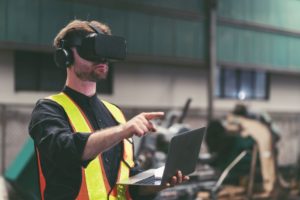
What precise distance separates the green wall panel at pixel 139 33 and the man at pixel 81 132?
934 centimetres

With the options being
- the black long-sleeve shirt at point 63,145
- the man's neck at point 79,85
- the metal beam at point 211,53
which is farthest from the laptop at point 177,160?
the metal beam at point 211,53

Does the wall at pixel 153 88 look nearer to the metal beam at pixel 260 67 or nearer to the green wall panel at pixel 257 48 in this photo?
the metal beam at pixel 260 67

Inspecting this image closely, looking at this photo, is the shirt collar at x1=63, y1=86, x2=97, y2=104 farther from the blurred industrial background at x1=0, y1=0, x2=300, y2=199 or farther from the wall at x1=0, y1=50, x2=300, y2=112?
the wall at x1=0, y1=50, x2=300, y2=112

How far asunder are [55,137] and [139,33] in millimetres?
10018

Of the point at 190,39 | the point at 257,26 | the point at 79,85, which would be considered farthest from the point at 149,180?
the point at 257,26

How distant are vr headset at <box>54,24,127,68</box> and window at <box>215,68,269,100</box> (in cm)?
1238

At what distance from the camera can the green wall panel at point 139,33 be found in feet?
38.6

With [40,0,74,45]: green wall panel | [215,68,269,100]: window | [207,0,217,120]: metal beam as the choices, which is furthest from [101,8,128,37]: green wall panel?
[215,68,269,100]: window

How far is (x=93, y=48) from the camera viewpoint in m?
2.30

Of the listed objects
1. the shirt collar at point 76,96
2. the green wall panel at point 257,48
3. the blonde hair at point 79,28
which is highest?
the green wall panel at point 257,48

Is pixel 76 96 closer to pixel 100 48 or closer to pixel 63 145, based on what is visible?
pixel 100 48

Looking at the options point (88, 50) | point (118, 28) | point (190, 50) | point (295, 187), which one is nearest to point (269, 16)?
point (190, 50)

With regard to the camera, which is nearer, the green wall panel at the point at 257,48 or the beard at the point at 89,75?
the beard at the point at 89,75

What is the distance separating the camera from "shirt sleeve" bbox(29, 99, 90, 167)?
2027mm
